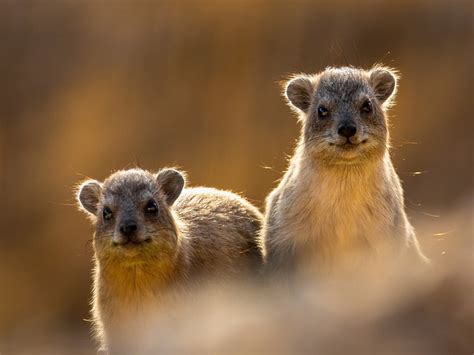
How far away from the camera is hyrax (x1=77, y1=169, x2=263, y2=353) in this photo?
422 inches

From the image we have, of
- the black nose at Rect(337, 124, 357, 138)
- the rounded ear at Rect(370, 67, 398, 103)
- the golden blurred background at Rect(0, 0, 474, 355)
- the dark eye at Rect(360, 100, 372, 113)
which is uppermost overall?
the rounded ear at Rect(370, 67, 398, 103)

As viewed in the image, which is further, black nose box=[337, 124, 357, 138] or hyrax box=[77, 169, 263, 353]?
black nose box=[337, 124, 357, 138]

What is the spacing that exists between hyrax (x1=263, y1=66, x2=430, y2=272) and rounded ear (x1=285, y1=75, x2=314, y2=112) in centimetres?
46

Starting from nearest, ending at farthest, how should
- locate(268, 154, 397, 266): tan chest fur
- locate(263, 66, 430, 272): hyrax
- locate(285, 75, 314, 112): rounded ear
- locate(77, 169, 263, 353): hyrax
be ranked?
locate(77, 169, 263, 353): hyrax → locate(263, 66, 430, 272): hyrax → locate(268, 154, 397, 266): tan chest fur → locate(285, 75, 314, 112): rounded ear

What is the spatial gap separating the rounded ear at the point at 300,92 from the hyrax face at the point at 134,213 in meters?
1.53

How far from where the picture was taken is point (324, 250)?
1138 centimetres

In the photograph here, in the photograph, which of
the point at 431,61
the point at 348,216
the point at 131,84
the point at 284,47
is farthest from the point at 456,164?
the point at 348,216

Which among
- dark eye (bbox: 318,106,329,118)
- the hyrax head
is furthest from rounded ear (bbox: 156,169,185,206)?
dark eye (bbox: 318,106,329,118)

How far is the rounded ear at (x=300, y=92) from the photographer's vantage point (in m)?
12.2

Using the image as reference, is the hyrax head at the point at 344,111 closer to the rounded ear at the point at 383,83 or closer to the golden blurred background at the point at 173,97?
the rounded ear at the point at 383,83

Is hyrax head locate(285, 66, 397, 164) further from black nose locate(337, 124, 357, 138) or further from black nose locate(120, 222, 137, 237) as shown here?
black nose locate(120, 222, 137, 237)

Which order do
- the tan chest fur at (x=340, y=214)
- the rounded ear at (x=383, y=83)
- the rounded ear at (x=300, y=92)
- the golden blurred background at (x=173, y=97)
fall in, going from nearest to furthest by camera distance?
the tan chest fur at (x=340, y=214)
the rounded ear at (x=383, y=83)
the rounded ear at (x=300, y=92)
the golden blurred background at (x=173, y=97)

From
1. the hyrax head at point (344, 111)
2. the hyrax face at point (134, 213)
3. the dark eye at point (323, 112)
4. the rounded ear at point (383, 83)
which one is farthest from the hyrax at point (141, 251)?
the rounded ear at point (383, 83)

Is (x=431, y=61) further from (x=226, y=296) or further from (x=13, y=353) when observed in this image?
(x=226, y=296)
